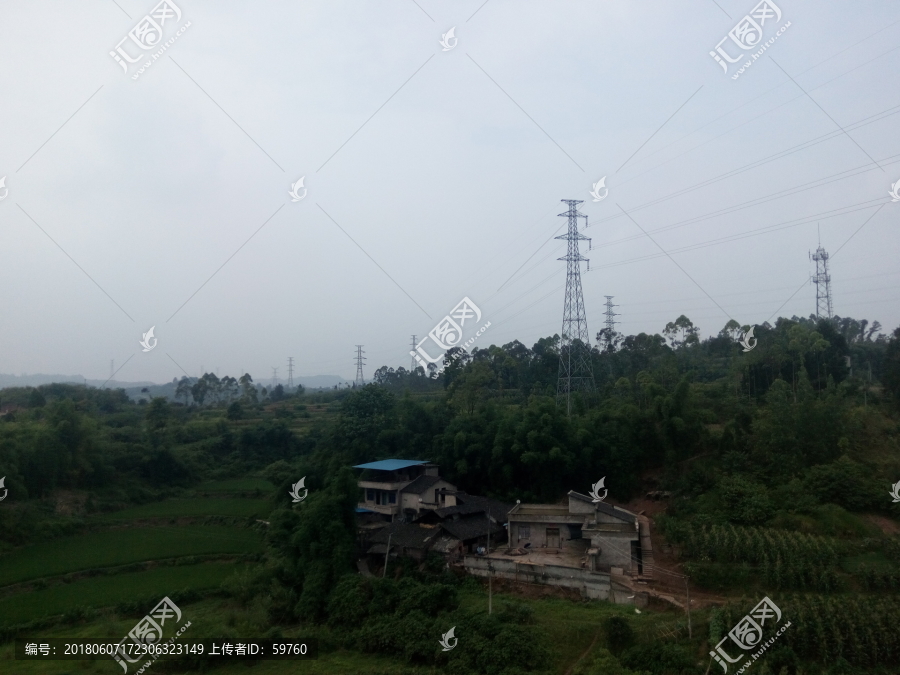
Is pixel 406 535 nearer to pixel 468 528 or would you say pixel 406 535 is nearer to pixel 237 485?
pixel 468 528

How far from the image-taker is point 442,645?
40.9 feet

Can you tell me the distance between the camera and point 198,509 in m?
27.4

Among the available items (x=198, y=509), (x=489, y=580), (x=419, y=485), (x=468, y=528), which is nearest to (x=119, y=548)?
(x=198, y=509)

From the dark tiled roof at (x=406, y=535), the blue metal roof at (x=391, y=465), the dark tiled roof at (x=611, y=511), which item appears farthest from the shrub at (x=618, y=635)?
the blue metal roof at (x=391, y=465)

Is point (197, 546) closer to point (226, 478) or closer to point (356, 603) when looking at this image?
point (356, 603)

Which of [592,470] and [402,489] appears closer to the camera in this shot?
[592,470]

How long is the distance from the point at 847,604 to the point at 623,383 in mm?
16193

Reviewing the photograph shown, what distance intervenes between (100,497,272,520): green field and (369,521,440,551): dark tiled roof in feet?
31.4

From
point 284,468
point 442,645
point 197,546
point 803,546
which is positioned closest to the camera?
point 442,645

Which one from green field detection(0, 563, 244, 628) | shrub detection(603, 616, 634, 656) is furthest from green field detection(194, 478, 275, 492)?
shrub detection(603, 616, 634, 656)

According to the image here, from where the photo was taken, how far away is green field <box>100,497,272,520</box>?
1037 inches

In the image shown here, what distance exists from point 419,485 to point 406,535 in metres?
3.55

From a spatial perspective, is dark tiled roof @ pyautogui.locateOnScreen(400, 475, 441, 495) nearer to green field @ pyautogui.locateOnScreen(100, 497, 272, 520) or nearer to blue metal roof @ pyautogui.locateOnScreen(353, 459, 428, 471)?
blue metal roof @ pyautogui.locateOnScreen(353, 459, 428, 471)

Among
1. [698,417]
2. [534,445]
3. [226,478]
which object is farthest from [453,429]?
[226,478]
